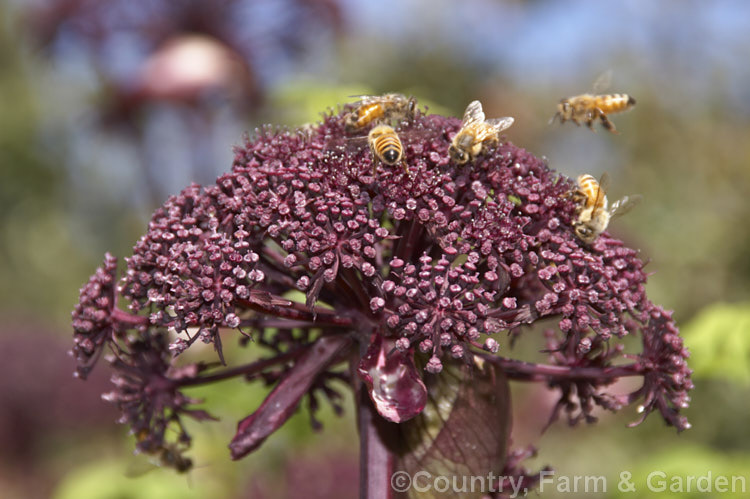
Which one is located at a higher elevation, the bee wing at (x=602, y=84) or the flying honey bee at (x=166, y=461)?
the bee wing at (x=602, y=84)

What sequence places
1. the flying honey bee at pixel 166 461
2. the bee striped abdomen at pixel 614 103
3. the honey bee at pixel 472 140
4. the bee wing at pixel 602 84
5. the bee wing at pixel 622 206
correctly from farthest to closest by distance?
the bee wing at pixel 602 84, the bee striped abdomen at pixel 614 103, the flying honey bee at pixel 166 461, the bee wing at pixel 622 206, the honey bee at pixel 472 140

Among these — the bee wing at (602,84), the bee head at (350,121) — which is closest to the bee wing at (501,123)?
the bee head at (350,121)

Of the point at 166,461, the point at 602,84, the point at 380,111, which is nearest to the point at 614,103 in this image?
the point at 602,84

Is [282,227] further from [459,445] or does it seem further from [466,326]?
[459,445]

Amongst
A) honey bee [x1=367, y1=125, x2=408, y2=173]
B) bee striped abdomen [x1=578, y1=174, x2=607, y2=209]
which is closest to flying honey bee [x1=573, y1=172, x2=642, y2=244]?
bee striped abdomen [x1=578, y1=174, x2=607, y2=209]

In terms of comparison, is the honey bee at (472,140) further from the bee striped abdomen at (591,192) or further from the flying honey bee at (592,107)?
the flying honey bee at (592,107)

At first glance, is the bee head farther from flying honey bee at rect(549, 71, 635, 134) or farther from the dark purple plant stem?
flying honey bee at rect(549, 71, 635, 134)
